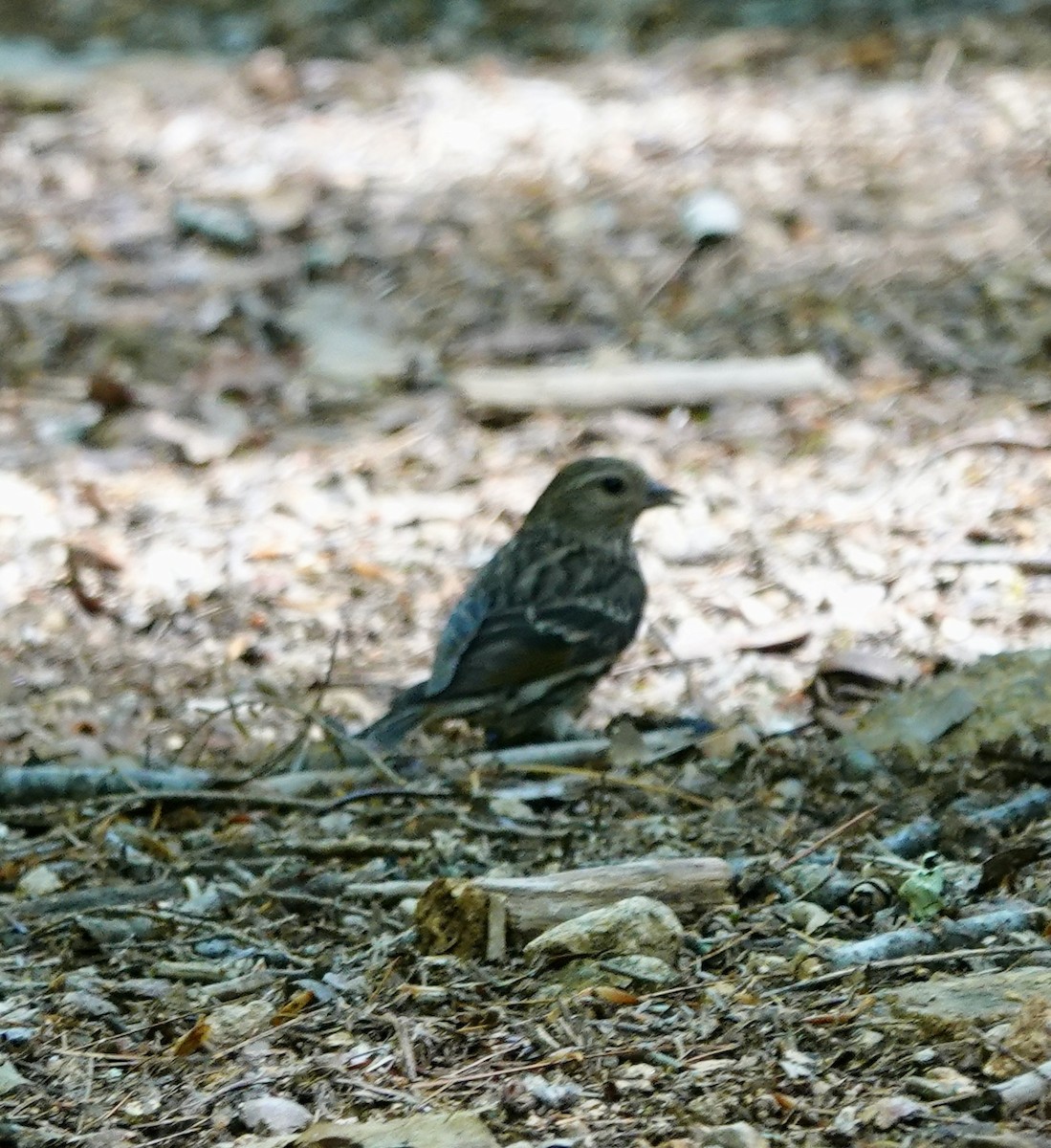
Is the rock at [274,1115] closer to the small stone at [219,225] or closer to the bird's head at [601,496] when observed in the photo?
the bird's head at [601,496]

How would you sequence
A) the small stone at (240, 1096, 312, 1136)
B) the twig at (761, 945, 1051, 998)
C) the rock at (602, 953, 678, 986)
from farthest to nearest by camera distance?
the rock at (602, 953, 678, 986)
the twig at (761, 945, 1051, 998)
the small stone at (240, 1096, 312, 1136)

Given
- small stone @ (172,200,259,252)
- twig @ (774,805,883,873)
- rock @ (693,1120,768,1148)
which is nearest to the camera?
rock @ (693,1120,768,1148)

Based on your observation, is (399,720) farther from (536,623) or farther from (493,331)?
(493,331)

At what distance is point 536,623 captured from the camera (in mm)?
6430

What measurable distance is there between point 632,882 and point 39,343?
5.50 meters

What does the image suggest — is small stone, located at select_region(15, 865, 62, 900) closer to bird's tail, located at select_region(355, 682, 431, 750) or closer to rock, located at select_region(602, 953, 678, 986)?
bird's tail, located at select_region(355, 682, 431, 750)

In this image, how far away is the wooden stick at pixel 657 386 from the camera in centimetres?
797

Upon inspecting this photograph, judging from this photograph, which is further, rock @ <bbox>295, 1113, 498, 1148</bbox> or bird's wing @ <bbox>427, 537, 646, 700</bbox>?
bird's wing @ <bbox>427, 537, 646, 700</bbox>

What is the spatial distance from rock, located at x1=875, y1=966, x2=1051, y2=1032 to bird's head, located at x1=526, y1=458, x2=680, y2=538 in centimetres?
349

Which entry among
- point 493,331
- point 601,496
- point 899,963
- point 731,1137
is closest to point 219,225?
point 493,331

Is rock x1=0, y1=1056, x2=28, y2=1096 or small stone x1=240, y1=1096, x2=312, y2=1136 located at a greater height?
small stone x1=240, y1=1096, x2=312, y2=1136

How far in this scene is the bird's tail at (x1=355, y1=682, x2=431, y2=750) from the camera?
566 centimetres

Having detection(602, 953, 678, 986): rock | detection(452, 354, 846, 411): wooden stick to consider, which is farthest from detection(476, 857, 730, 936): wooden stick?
detection(452, 354, 846, 411): wooden stick

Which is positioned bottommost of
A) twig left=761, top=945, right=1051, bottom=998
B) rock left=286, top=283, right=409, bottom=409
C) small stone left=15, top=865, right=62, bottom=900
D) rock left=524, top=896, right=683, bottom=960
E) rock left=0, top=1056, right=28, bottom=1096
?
small stone left=15, top=865, right=62, bottom=900
